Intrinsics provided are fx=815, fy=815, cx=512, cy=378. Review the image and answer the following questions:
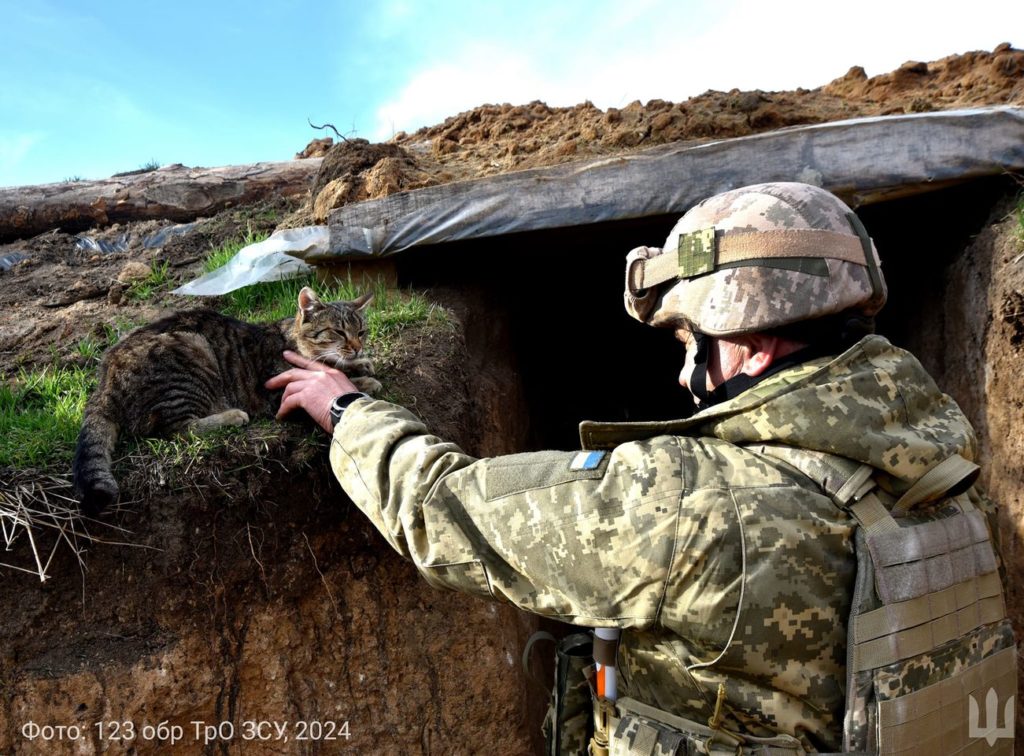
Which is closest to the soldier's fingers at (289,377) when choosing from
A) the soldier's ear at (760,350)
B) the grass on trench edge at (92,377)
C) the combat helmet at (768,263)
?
the grass on trench edge at (92,377)

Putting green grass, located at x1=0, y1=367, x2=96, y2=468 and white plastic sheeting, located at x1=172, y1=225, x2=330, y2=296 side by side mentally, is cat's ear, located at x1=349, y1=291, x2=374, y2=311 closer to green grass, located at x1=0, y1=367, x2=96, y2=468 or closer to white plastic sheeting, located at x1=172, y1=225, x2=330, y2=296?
white plastic sheeting, located at x1=172, y1=225, x2=330, y2=296

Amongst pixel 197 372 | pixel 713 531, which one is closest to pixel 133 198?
pixel 197 372

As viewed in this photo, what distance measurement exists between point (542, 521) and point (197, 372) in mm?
2415

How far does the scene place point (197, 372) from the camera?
392 cm

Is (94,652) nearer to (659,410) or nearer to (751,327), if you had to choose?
(751,327)

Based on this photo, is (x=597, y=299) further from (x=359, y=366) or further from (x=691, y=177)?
(x=359, y=366)

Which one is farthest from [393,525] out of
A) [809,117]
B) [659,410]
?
[659,410]

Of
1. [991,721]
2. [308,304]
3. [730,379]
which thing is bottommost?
[991,721]

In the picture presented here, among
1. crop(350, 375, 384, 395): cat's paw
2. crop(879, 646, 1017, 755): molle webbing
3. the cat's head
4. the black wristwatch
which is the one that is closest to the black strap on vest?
crop(879, 646, 1017, 755): molle webbing

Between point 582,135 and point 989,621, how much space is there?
15.6 feet

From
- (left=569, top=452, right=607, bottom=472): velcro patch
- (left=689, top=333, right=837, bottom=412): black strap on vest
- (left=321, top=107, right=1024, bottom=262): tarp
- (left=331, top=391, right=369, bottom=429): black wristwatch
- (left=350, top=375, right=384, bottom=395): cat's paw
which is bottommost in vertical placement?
(left=569, top=452, right=607, bottom=472): velcro patch

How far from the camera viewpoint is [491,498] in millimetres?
2229

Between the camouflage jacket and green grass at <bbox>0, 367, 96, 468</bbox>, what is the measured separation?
2.09 m

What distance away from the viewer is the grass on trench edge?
3557 mm
